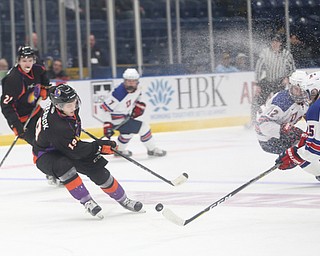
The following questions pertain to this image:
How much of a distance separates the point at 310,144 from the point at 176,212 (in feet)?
2.77

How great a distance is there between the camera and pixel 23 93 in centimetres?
633

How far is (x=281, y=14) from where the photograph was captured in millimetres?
11516

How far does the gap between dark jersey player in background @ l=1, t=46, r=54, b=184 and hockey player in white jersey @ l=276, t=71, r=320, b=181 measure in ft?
6.80

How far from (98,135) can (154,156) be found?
1.95m

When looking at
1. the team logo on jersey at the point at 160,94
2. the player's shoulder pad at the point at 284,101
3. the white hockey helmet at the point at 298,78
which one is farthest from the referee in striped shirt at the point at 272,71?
the white hockey helmet at the point at 298,78

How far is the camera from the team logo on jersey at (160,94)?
10.4 meters

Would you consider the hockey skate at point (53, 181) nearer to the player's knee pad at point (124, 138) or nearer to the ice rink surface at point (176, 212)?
the ice rink surface at point (176, 212)

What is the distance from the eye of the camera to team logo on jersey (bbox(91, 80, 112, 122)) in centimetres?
978

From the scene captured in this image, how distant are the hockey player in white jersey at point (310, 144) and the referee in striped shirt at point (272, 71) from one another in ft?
14.2

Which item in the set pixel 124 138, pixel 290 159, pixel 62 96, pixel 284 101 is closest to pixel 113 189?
pixel 62 96

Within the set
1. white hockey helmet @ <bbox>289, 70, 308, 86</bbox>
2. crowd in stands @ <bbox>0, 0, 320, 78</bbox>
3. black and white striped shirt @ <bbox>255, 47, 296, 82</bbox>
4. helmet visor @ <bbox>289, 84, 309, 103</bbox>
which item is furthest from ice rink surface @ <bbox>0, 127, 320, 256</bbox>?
crowd in stands @ <bbox>0, 0, 320, 78</bbox>

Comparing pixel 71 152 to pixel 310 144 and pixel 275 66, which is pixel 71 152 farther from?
pixel 275 66

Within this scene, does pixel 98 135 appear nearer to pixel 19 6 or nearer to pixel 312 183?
pixel 19 6

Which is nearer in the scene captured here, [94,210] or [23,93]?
[94,210]
